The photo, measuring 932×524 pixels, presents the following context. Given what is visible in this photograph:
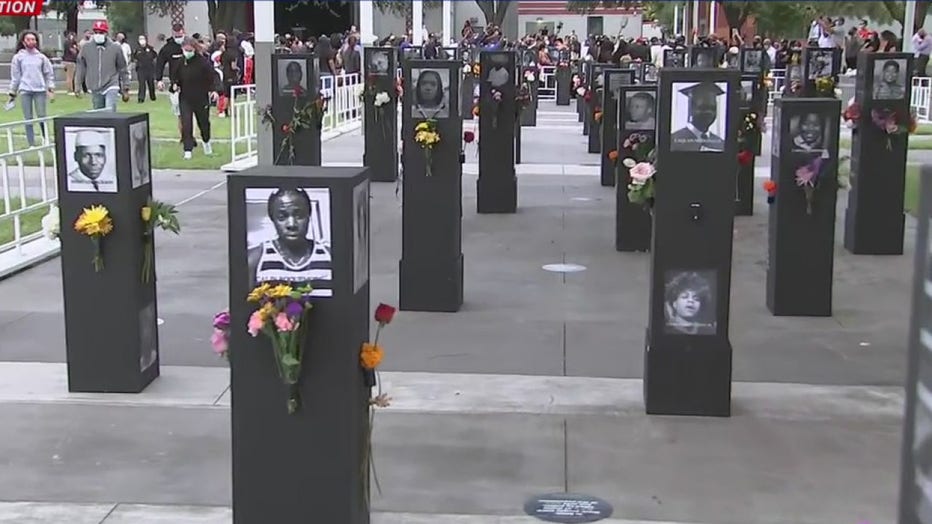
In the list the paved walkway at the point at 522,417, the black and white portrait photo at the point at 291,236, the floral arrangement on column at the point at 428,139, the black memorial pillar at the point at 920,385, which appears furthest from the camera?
the floral arrangement on column at the point at 428,139

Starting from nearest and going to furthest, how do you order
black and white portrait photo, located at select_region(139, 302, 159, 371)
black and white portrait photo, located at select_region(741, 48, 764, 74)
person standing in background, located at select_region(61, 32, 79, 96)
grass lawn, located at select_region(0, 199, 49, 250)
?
1. black and white portrait photo, located at select_region(139, 302, 159, 371)
2. grass lawn, located at select_region(0, 199, 49, 250)
3. black and white portrait photo, located at select_region(741, 48, 764, 74)
4. person standing in background, located at select_region(61, 32, 79, 96)

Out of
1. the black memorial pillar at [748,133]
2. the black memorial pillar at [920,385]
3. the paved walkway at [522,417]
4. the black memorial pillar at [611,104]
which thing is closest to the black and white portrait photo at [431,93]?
the paved walkway at [522,417]

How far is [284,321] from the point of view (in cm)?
372

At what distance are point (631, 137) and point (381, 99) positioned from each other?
234 inches

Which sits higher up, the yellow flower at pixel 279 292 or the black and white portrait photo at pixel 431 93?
the black and white portrait photo at pixel 431 93

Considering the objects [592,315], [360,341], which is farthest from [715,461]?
[592,315]

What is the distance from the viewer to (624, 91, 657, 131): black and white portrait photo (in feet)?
33.0

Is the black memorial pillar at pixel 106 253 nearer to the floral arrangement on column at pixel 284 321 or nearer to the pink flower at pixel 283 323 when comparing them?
the floral arrangement on column at pixel 284 321

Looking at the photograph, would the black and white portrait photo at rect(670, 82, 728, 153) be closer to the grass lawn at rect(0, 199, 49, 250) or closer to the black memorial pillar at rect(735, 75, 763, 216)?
the black memorial pillar at rect(735, 75, 763, 216)

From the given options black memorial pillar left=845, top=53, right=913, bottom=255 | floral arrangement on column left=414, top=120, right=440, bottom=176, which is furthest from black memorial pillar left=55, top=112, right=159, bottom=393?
black memorial pillar left=845, top=53, right=913, bottom=255

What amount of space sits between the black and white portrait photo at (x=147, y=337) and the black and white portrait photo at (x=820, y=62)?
1320 centimetres

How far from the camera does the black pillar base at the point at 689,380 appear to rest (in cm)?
601

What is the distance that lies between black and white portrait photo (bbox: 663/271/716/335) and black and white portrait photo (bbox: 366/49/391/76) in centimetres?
1000

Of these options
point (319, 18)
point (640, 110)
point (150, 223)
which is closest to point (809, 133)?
point (640, 110)
